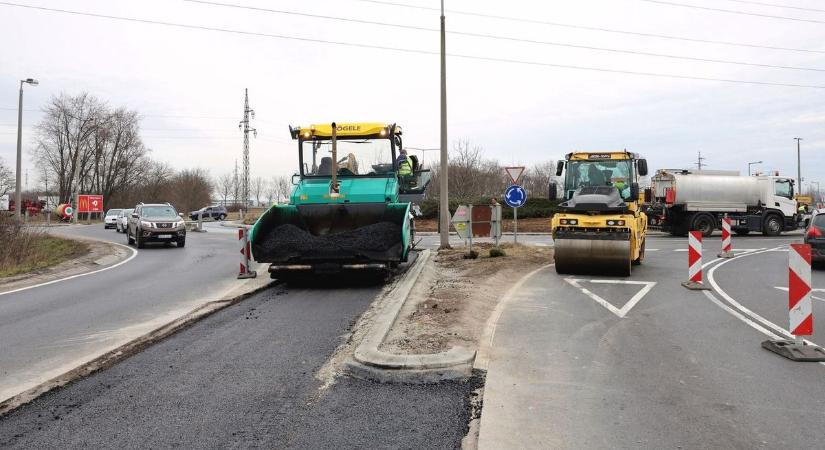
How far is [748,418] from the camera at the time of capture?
4270 millimetres

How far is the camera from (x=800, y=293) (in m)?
6.31

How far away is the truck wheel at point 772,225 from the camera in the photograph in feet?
92.2

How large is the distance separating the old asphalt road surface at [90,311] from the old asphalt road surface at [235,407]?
2.39ft

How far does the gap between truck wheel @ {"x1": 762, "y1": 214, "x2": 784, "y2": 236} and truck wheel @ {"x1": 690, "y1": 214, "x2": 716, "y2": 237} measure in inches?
100

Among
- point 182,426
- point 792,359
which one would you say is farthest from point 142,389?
point 792,359

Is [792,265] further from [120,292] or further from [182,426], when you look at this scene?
[120,292]

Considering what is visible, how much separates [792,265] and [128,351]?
7094 millimetres

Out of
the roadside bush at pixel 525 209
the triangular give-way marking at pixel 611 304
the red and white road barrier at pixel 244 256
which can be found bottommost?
the triangular give-way marking at pixel 611 304

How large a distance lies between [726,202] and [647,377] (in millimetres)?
25769

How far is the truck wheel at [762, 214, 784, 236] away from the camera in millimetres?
28109

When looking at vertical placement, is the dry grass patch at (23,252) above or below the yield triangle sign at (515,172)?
below

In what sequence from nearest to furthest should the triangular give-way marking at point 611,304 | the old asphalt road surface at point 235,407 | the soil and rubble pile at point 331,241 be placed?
1. the old asphalt road surface at point 235,407
2. the triangular give-way marking at point 611,304
3. the soil and rubble pile at point 331,241

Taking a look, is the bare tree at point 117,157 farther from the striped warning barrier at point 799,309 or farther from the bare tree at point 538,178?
the striped warning barrier at point 799,309

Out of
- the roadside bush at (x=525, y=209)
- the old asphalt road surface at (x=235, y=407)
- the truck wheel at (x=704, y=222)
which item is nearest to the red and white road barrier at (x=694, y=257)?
the old asphalt road surface at (x=235, y=407)
